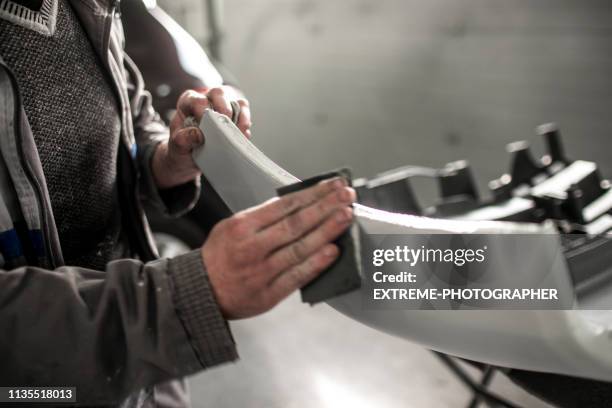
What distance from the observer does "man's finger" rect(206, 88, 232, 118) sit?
2.12ft

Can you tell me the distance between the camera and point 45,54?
603 millimetres

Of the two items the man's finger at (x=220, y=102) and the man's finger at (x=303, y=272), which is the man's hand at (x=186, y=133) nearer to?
the man's finger at (x=220, y=102)

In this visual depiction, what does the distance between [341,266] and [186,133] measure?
0.32 m

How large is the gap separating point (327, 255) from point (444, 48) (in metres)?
1.65

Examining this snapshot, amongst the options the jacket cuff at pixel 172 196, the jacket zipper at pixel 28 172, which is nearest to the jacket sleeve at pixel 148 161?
the jacket cuff at pixel 172 196

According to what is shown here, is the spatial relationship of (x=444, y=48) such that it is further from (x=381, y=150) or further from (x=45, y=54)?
(x=45, y=54)

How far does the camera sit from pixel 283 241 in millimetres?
396

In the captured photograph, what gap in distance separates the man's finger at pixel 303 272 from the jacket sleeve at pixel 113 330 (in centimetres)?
6

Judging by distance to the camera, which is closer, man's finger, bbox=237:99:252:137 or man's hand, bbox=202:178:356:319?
man's hand, bbox=202:178:356:319

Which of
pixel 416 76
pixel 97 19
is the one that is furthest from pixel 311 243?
pixel 416 76

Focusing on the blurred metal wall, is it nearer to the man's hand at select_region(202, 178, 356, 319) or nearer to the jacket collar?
the jacket collar

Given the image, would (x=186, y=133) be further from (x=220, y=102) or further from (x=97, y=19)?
(x=97, y=19)

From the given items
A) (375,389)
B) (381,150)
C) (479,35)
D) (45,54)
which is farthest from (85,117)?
(381,150)

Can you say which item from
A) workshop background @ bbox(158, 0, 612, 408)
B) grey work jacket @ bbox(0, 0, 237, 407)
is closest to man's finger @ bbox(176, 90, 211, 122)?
grey work jacket @ bbox(0, 0, 237, 407)
